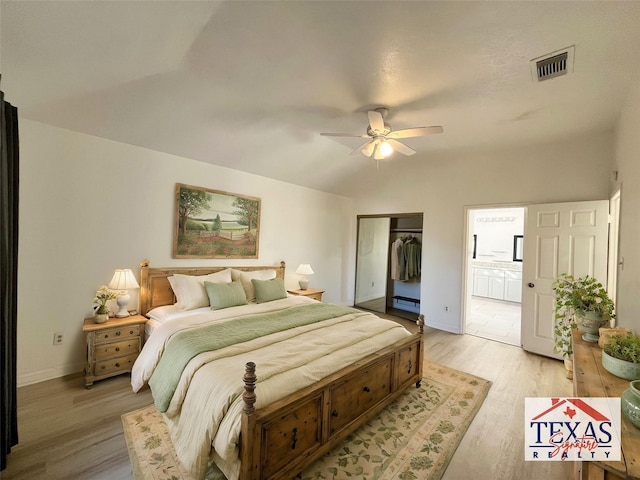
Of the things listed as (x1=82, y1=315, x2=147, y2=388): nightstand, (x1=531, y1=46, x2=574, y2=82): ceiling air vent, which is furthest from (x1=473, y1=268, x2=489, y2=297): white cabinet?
(x1=82, y1=315, x2=147, y2=388): nightstand

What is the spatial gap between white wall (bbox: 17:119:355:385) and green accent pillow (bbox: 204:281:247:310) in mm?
722

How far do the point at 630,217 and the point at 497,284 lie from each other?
5.18 metres

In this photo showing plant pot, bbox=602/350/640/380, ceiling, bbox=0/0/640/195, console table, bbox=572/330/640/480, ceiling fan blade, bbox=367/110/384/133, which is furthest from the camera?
ceiling fan blade, bbox=367/110/384/133

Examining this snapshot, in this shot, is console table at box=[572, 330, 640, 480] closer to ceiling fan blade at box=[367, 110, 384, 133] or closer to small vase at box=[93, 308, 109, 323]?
ceiling fan blade at box=[367, 110, 384, 133]

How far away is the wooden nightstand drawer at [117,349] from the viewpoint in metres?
2.65

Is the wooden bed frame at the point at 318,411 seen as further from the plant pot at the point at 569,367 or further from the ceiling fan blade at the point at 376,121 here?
the ceiling fan blade at the point at 376,121

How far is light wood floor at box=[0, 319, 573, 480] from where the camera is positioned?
174 centimetres

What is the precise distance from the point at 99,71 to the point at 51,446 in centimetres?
275

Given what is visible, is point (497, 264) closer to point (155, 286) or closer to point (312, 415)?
point (312, 415)

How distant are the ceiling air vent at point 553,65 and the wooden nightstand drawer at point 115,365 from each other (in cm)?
448

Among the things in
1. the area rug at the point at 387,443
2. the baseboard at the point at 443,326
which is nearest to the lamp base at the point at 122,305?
the area rug at the point at 387,443

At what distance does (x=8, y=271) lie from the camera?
5.45ft

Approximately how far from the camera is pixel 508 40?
6.02 feet

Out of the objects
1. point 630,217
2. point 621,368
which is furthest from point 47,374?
point 630,217
